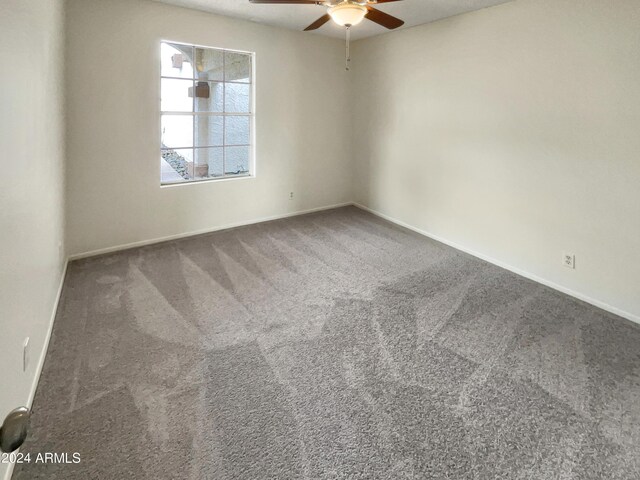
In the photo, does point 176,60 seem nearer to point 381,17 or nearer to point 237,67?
point 237,67

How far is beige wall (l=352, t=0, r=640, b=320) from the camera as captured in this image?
290 cm

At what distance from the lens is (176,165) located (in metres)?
4.67

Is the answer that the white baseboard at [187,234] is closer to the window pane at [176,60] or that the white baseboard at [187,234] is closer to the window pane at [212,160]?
the window pane at [212,160]

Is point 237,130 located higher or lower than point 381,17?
lower

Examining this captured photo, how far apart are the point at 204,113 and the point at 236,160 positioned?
2.44 feet

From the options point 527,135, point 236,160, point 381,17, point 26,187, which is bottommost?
point 26,187

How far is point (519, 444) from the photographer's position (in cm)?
172

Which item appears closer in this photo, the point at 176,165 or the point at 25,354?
the point at 25,354

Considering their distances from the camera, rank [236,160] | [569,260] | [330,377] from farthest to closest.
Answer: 1. [236,160]
2. [569,260]
3. [330,377]

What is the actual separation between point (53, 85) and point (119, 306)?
171 cm

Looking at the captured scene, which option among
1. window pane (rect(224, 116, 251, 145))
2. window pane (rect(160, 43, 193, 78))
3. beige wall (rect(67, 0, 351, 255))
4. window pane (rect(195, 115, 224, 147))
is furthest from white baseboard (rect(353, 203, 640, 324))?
window pane (rect(160, 43, 193, 78))

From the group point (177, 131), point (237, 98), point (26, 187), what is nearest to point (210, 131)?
point (177, 131)

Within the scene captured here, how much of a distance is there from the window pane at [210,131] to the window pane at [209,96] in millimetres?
106

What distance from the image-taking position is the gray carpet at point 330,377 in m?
1.63
